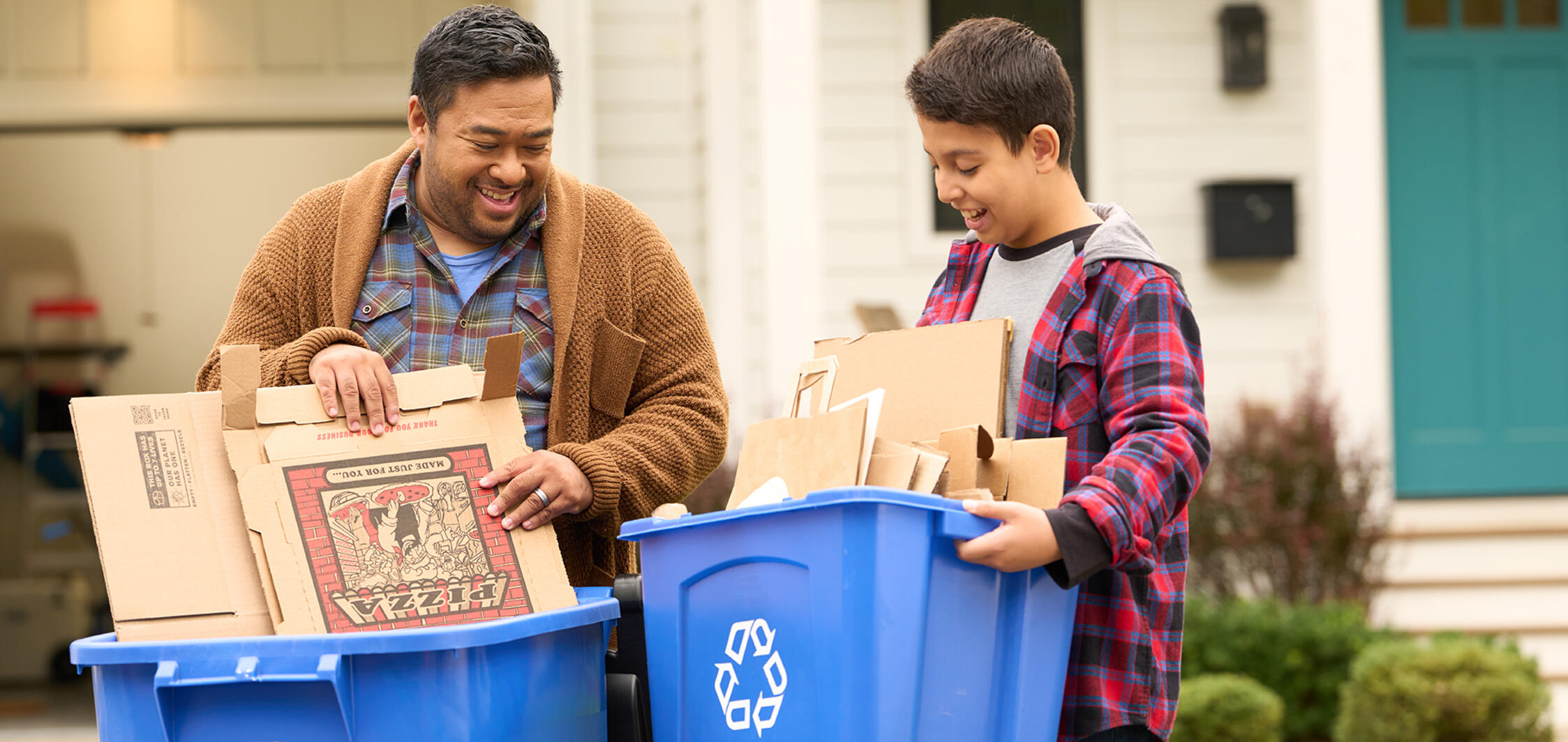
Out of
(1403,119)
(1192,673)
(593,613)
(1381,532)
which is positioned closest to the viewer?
(593,613)

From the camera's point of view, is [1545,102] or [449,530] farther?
[1545,102]

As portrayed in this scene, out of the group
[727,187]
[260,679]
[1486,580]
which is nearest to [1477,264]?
[1486,580]

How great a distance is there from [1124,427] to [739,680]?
55cm

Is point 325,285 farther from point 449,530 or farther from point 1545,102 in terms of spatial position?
point 1545,102

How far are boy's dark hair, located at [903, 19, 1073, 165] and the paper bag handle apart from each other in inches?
14.0

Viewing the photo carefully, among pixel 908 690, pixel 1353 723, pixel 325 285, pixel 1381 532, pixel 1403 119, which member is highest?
pixel 1403 119

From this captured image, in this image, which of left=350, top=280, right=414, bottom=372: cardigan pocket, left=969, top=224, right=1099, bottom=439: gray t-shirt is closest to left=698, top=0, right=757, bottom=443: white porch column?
left=350, top=280, right=414, bottom=372: cardigan pocket

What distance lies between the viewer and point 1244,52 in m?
6.29

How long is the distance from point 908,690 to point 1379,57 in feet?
18.4

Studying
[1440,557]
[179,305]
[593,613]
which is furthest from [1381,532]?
[179,305]

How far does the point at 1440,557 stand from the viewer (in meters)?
6.01

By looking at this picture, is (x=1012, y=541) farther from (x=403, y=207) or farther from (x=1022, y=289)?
(x=403, y=207)

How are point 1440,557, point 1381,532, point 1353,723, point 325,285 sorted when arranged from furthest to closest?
point 1440,557 < point 1381,532 < point 1353,723 < point 325,285

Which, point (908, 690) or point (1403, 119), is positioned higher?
point (1403, 119)
